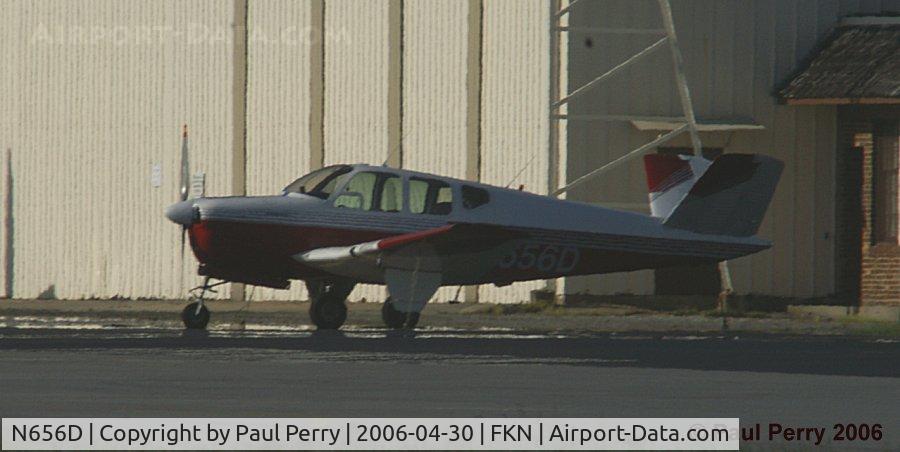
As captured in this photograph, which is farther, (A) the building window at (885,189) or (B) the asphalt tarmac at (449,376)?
(A) the building window at (885,189)

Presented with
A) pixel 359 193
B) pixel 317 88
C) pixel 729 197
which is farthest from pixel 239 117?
pixel 729 197

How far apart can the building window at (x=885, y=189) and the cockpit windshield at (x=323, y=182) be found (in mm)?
9687

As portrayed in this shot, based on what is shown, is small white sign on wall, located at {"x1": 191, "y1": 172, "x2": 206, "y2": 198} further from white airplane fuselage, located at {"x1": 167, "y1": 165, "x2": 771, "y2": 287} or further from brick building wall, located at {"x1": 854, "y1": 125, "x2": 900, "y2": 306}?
brick building wall, located at {"x1": 854, "y1": 125, "x2": 900, "y2": 306}

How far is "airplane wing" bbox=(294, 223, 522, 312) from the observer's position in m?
24.9

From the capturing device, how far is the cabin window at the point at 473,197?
25938 mm

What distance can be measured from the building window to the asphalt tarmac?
26.4 ft

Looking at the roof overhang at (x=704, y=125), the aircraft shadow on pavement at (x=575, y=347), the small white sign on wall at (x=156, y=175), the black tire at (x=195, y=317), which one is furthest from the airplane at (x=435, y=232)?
the small white sign on wall at (x=156, y=175)

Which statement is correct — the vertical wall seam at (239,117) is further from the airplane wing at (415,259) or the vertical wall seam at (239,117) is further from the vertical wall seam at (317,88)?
the airplane wing at (415,259)

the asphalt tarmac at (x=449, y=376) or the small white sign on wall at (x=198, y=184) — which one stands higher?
the small white sign on wall at (x=198, y=184)

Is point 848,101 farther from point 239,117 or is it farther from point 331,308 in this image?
point 239,117

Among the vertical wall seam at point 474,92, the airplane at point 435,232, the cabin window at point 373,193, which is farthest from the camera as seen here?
the vertical wall seam at point 474,92

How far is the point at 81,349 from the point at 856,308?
12.8m

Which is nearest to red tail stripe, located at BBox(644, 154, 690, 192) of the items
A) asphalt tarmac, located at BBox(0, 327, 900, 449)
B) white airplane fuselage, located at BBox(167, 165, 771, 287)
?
white airplane fuselage, located at BBox(167, 165, 771, 287)

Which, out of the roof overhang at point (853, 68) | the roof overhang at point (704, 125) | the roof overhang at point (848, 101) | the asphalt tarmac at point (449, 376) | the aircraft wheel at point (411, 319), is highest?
the roof overhang at point (853, 68)
